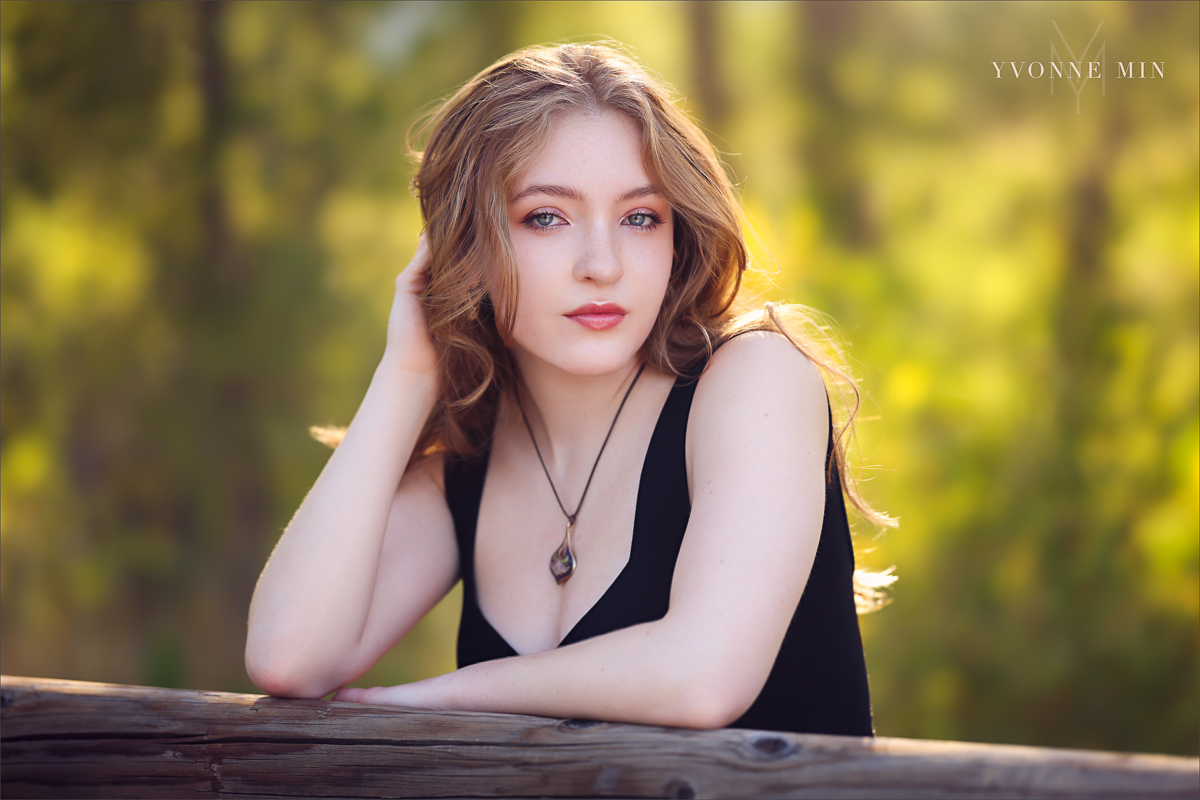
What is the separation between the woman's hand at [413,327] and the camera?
66.9 inches

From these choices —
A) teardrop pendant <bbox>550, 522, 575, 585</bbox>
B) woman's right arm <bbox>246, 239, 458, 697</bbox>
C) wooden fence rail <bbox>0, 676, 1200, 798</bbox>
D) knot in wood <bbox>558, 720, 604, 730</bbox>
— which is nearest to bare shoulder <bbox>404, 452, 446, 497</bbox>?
woman's right arm <bbox>246, 239, 458, 697</bbox>

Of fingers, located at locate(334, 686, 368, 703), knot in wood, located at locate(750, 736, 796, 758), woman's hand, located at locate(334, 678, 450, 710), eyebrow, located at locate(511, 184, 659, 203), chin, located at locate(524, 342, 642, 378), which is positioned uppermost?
eyebrow, located at locate(511, 184, 659, 203)

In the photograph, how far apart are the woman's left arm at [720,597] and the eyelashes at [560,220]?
33cm

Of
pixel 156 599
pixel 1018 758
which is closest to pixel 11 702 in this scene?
pixel 1018 758

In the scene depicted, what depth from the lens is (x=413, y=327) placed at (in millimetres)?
1708

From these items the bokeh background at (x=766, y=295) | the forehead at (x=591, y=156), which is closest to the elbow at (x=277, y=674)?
the forehead at (x=591, y=156)

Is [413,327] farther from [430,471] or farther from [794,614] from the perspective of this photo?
[794,614]

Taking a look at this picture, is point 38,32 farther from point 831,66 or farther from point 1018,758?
point 1018,758

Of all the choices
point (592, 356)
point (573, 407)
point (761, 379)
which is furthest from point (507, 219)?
point (761, 379)

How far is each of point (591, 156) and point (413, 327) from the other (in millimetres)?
511

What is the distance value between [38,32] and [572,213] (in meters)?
3.98

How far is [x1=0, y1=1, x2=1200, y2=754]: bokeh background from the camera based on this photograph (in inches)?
130

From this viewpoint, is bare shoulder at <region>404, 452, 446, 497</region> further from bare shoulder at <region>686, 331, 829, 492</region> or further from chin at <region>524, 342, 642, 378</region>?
bare shoulder at <region>686, 331, 829, 492</region>

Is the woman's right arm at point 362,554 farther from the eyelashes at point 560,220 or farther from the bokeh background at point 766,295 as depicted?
the bokeh background at point 766,295
